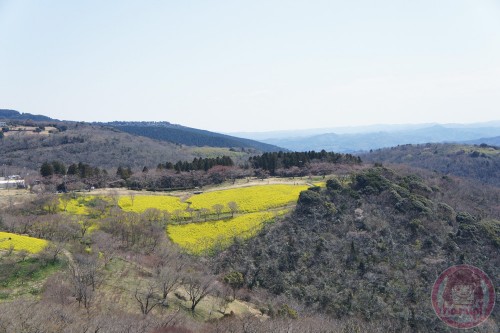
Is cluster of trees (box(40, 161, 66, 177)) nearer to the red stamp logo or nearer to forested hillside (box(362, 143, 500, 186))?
the red stamp logo

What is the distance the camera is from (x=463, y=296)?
37.1m

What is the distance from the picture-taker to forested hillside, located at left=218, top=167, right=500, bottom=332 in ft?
116

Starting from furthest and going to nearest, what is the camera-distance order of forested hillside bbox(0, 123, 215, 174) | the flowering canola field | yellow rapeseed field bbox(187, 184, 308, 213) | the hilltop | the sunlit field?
1. the hilltop
2. forested hillside bbox(0, 123, 215, 174)
3. yellow rapeseed field bbox(187, 184, 308, 213)
4. the flowering canola field
5. the sunlit field

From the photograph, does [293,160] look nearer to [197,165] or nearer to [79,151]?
[197,165]

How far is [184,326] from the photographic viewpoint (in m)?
25.5

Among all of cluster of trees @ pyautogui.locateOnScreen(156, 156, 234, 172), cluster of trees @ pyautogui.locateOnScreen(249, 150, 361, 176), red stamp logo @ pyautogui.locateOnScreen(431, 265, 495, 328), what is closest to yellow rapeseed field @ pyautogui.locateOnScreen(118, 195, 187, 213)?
cluster of trees @ pyautogui.locateOnScreen(156, 156, 234, 172)

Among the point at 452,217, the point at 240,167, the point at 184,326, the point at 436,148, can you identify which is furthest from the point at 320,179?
the point at 436,148

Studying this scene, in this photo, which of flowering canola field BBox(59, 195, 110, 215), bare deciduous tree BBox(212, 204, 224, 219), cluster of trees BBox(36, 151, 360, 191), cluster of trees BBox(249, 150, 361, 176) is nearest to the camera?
flowering canola field BBox(59, 195, 110, 215)

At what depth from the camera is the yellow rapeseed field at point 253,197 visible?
174 ft

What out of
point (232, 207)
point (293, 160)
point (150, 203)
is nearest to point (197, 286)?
point (232, 207)

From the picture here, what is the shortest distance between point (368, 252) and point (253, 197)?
21.0 metres

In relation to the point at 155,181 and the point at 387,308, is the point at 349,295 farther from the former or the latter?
the point at 155,181

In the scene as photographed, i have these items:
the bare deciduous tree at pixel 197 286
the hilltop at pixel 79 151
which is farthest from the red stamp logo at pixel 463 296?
the hilltop at pixel 79 151

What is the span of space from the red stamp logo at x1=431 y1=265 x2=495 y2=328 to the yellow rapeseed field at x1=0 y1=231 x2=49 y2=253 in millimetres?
40492
